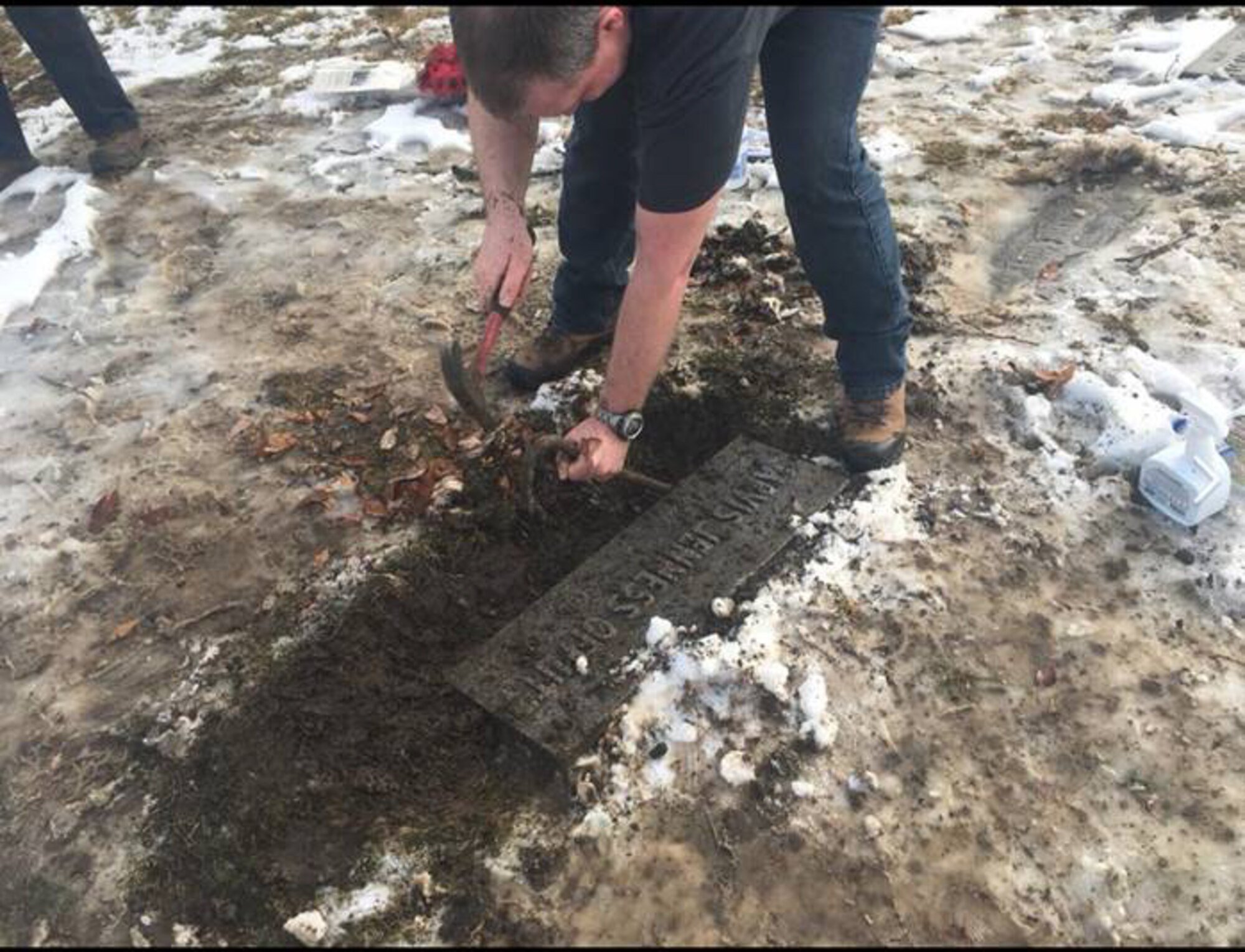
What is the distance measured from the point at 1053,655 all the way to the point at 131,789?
7.16 feet

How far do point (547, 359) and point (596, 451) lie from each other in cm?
104

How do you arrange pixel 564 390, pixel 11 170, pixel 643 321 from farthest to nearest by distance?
pixel 11 170, pixel 564 390, pixel 643 321

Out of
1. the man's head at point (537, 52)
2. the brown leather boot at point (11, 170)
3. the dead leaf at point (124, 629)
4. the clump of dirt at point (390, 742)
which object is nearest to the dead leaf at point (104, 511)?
the dead leaf at point (124, 629)

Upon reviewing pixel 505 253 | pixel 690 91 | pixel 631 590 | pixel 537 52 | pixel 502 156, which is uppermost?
pixel 537 52

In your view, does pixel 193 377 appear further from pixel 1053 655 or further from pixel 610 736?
pixel 1053 655

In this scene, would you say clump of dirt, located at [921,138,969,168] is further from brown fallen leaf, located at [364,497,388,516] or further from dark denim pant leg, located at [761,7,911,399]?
brown fallen leaf, located at [364,497,388,516]

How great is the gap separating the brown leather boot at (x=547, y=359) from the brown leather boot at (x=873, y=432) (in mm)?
953

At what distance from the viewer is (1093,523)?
268cm

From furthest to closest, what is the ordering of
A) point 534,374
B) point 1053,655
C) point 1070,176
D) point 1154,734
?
point 1070,176 → point 534,374 → point 1053,655 → point 1154,734

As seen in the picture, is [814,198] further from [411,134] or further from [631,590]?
[411,134]

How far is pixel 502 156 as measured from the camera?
2.51 metres

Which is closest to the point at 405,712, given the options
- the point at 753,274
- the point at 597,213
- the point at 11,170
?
the point at 597,213

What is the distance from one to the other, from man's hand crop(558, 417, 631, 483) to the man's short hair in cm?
77

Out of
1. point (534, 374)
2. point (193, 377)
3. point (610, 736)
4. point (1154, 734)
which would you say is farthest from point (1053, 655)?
point (193, 377)
